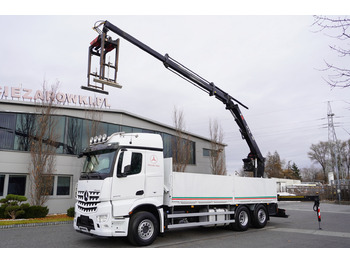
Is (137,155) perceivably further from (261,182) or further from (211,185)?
(261,182)

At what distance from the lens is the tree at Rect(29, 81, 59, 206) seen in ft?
50.8

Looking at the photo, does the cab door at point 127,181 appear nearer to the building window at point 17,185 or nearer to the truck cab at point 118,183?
the truck cab at point 118,183

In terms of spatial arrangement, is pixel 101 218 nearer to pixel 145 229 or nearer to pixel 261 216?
pixel 145 229

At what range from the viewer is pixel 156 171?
28.0 feet

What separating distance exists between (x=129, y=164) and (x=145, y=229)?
199 centimetres

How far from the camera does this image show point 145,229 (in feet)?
25.8

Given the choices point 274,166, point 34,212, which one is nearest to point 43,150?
point 34,212

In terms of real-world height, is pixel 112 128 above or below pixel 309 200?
above

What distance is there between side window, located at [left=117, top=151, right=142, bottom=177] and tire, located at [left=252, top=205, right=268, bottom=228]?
6.00 m

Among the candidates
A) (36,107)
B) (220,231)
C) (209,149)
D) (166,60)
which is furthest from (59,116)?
(209,149)

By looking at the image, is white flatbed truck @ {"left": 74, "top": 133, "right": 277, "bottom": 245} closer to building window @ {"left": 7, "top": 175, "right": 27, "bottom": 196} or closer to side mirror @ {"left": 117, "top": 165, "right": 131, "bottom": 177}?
side mirror @ {"left": 117, "top": 165, "right": 131, "bottom": 177}

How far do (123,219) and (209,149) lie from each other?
2095 centimetres

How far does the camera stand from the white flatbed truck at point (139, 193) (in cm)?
741

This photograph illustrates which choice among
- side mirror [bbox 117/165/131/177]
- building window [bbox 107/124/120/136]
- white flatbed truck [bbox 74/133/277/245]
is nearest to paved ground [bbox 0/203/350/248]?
white flatbed truck [bbox 74/133/277/245]
